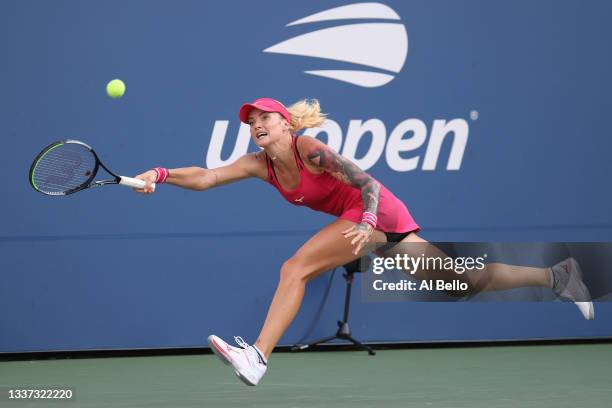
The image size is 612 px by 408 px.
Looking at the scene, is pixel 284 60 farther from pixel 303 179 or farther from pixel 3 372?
pixel 3 372

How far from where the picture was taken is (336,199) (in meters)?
5.49

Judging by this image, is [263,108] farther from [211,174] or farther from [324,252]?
[324,252]

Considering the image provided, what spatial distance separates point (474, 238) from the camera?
301 inches

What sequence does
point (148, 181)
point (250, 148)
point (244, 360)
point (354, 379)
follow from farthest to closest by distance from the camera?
1. point (250, 148)
2. point (354, 379)
3. point (148, 181)
4. point (244, 360)

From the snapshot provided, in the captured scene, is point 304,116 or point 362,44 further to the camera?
point 362,44

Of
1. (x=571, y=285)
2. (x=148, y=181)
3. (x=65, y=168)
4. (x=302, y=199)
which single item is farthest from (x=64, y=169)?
(x=571, y=285)

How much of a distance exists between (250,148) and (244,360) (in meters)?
2.83

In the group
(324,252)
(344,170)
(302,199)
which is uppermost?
(344,170)

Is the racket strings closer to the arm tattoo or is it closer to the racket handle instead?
the racket handle

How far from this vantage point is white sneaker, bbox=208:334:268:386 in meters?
4.84

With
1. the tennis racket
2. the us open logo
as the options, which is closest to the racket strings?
the tennis racket

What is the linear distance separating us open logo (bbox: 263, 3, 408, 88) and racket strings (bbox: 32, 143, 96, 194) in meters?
2.66

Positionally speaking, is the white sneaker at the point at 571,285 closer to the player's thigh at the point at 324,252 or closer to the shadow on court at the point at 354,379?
the shadow on court at the point at 354,379

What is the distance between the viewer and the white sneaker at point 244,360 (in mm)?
4836
